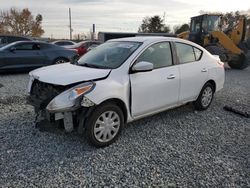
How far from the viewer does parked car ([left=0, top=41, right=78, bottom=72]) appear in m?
9.21

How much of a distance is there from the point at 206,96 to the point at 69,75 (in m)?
3.27

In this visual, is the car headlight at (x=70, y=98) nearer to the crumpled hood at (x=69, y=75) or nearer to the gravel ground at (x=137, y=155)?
the crumpled hood at (x=69, y=75)

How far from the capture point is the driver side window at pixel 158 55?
13.9 ft

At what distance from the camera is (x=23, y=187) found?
2807 mm

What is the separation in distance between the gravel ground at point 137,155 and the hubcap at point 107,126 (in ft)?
0.57

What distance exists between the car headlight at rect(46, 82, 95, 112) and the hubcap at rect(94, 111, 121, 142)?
439mm

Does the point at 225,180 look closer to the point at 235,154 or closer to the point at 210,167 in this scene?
the point at 210,167

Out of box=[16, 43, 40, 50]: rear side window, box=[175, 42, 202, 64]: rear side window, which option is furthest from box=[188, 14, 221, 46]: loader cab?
box=[175, 42, 202, 64]: rear side window

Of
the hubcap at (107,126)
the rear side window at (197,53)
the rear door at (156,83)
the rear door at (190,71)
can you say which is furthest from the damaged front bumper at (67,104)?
the rear side window at (197,53)

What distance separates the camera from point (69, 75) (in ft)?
12.2

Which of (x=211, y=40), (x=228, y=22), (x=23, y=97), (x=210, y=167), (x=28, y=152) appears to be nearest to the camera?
(x=210, y=167)

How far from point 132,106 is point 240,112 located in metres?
2.84

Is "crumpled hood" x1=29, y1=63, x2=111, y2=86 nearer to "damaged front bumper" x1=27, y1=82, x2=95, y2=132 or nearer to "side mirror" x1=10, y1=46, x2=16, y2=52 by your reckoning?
"damaged front bumper" x1=27, y1=82, x2=95, y2=132

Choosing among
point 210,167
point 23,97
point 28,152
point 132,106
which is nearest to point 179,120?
point 132,106
